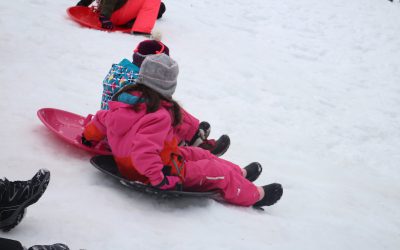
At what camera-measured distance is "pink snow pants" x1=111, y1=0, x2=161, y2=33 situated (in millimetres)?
6496

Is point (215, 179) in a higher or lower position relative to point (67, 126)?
higher

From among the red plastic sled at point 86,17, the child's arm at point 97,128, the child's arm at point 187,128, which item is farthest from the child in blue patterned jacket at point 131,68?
the red plastic sled at point 86,17

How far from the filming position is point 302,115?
5.54 metres

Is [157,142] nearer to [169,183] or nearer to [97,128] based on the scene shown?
[169,183]

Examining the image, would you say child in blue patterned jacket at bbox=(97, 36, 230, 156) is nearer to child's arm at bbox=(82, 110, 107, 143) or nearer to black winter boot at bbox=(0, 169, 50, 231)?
child's arm at bbox=(82, 110, 107, 143)

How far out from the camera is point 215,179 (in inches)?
114

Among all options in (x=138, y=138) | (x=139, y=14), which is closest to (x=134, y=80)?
(x=138, y=138)

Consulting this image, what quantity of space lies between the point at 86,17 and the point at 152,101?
443 centimetres

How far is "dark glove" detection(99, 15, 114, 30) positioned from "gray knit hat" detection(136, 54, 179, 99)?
3886 millimetres

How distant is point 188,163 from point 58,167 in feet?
2.72

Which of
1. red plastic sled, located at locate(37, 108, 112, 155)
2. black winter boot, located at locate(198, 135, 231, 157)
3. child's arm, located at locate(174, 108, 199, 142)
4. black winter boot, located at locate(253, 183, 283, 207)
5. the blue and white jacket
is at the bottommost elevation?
red plastic sled, located at locate(37, 108, 112, 155)

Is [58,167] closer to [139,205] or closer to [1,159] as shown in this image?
[1,159]

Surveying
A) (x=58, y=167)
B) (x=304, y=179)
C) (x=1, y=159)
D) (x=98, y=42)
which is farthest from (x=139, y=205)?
(x=98, y=42)

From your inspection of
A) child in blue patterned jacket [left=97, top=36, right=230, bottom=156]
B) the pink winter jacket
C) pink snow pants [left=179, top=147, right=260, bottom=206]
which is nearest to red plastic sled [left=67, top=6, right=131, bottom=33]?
child in blue patterned jacket [left=97, top=36, right=230, bottom=156]
